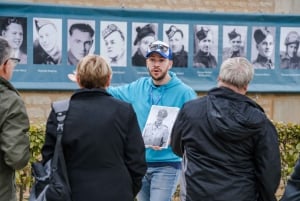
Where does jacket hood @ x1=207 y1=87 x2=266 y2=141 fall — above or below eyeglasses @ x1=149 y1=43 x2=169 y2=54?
below

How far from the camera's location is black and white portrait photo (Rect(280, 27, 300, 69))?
941 centimetres

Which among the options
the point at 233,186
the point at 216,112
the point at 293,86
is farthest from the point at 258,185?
the point at 293,86

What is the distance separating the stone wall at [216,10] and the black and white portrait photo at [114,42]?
327 mm

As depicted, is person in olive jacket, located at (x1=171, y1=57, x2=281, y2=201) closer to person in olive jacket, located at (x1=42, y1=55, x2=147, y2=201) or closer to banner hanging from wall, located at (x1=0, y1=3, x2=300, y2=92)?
person in olive jacket, located at (x1=42, y1=55, x2=147, y2=201)

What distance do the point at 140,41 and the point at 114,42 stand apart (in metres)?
0.36

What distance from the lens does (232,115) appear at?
3865mm

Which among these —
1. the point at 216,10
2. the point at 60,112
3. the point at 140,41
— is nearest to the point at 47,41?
the point at 140,41

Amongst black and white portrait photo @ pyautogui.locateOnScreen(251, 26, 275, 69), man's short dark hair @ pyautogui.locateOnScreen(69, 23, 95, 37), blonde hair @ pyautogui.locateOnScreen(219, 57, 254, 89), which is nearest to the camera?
blonde hair @ pyautogui.locateOnScreen(219, 57, 254, 89)

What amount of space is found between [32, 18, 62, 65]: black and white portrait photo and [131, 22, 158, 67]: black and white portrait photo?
1.01m

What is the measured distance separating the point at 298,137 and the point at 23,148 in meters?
3.63

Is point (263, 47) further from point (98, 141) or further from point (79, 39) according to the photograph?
point (98, 141)

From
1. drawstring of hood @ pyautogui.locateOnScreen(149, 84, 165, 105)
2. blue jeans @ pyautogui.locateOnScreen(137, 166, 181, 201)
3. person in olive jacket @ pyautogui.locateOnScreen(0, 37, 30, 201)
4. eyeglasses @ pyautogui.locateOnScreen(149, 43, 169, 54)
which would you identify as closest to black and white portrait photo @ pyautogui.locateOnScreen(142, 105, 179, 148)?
drawstring of hood @ pyautogui.locateOnScreen(149, 84, 165, 105)


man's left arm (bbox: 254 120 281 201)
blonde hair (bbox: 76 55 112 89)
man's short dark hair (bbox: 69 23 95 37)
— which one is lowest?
man's left arm (bbox: 254 120 281 201)

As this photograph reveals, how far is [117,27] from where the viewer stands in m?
8.67
